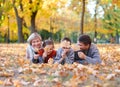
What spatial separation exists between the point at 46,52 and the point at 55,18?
61022mm

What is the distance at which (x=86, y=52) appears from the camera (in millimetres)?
8797

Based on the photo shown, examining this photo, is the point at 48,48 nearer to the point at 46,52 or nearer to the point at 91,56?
the point at 46,52

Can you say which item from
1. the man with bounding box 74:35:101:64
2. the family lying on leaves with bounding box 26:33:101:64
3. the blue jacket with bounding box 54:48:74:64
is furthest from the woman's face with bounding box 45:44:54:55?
the man with bounding box 74:35:101:64

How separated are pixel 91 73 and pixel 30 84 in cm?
124

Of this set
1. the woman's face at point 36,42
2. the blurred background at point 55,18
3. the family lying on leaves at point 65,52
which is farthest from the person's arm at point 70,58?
Answer: the blurred background at point 55,18

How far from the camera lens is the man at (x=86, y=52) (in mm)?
8289

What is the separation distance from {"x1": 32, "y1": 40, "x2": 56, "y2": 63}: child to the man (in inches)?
22.3

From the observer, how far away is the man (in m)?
A: 8.29

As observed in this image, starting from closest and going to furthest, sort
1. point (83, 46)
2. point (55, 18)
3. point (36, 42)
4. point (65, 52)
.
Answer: point (65, 52) < point (83, 46) < point (36, 42) < point (55, 18)

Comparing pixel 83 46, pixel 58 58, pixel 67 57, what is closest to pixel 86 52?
pixel 83 46

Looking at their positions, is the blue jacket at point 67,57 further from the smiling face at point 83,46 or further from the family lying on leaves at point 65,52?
the smiling face at point 83,46

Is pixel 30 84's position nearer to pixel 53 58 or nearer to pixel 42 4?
pixel 53 58

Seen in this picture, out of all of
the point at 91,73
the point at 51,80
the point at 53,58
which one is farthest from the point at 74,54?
the point at 51,80

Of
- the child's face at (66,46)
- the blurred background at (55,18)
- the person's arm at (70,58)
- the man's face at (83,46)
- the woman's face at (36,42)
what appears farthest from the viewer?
the blurred background at (55,18)
